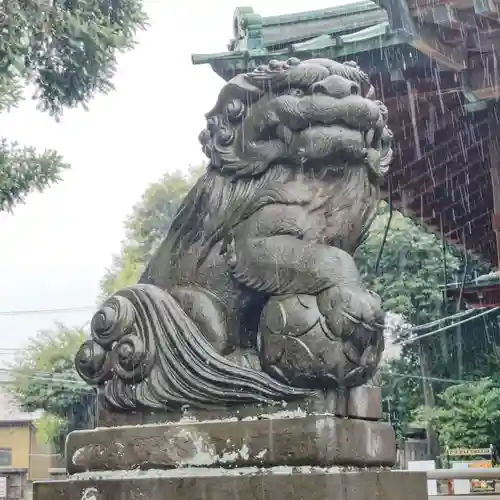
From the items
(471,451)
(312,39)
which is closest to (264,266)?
(312,39)

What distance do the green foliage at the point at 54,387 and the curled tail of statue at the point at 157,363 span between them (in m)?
18.4

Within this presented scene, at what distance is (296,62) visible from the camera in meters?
2.87

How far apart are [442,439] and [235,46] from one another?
11.7 meters

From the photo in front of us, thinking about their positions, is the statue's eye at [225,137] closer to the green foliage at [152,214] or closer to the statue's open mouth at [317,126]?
the statue's open mouth at [317,126]

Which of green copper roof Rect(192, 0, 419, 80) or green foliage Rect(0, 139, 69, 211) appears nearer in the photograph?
green copper roof Rect(192, 0, 419, 80)

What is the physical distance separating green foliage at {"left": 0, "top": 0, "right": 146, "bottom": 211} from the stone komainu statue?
17.7ft

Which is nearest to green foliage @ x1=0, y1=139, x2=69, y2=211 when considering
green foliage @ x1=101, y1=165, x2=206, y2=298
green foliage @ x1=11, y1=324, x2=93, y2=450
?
green foliage @ x1=11, y1=324, x2=93, y2=450

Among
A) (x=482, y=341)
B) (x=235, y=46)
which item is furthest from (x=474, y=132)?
(x=482, y=341)

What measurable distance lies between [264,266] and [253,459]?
2.06 feet

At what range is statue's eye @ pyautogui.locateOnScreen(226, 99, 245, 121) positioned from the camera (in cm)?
291

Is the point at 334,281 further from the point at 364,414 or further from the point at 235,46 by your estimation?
the point at 235,46

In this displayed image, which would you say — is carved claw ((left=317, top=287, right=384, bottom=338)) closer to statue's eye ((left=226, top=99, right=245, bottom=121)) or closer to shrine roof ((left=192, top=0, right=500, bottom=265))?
statue's eye ((left=226, top=99, right=245, bottom=121))

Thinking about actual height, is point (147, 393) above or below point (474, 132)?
below

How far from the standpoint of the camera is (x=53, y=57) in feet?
27.7
